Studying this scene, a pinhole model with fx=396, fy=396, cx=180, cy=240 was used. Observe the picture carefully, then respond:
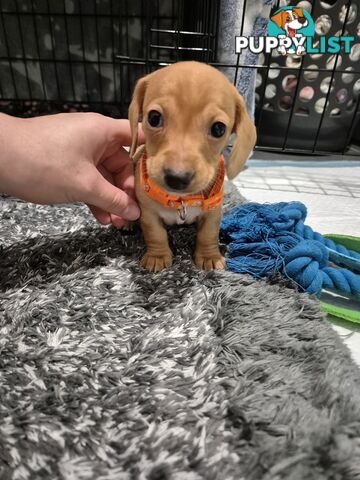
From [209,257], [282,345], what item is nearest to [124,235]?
[209,257]

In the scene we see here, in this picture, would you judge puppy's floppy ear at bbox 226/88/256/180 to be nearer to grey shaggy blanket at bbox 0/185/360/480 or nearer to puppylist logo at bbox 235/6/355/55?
grey shaggy blanket at bbox 0/185/360/480

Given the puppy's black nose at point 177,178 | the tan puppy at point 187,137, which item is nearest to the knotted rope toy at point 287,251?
the tan puppy at point 187,137

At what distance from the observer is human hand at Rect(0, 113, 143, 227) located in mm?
1107

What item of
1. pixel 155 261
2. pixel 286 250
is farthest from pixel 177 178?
pixel 286 250

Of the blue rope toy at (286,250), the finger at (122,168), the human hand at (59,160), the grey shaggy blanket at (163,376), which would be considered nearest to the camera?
the grey shaggy blanket at (163,376)

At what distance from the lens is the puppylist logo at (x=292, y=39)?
2.15 metres

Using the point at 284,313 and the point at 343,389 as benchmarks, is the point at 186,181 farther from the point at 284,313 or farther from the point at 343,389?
the point at 343,389

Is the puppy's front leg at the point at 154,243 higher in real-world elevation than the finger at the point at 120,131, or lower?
lower

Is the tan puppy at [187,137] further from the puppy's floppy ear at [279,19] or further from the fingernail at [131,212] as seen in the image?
the puppy's floppy ear at [279,19]

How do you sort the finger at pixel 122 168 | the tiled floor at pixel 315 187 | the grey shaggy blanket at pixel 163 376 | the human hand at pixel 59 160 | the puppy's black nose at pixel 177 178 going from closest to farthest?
the grey shaggy blanket at pixel 163 376
the puppy's black nose at pixel 177 178
the human hand at pixel 59 160
the finger at pixel 122 168
the tiled floor at pixel 315 187

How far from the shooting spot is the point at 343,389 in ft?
2.76

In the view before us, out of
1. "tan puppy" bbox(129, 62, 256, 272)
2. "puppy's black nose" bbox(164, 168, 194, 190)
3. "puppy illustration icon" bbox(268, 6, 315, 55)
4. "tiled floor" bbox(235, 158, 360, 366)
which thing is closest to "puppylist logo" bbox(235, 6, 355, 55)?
"puppy illustration icon" bbox(268, 6, 315, 55)

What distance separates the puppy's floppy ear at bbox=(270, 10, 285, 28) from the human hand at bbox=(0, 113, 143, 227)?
1.39m

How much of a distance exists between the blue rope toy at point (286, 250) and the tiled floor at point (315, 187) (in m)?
0.38
